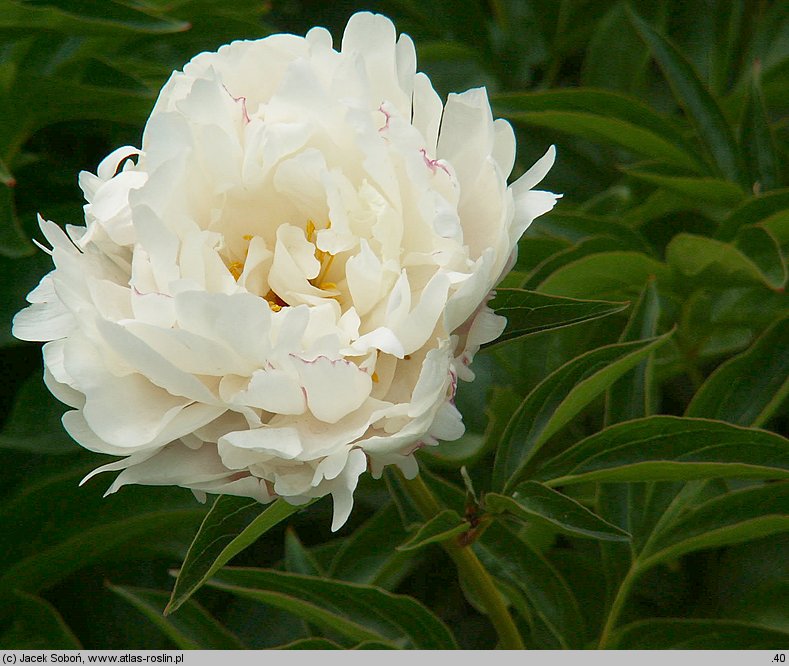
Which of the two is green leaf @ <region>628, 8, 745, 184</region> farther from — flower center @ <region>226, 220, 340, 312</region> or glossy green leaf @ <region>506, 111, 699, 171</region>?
flower center @ <region>226, 220, 340, 312</region>

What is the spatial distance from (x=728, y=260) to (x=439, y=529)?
1.17ft

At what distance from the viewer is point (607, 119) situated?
0.84m

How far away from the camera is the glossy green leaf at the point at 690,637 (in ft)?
2.29

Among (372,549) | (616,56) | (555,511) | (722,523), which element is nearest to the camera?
(555,511)

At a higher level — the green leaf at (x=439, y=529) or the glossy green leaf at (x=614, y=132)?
the glossy green leaf at (x=614, y=132)

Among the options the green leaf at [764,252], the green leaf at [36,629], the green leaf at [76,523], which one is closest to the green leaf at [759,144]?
the green leaf at [764,252]

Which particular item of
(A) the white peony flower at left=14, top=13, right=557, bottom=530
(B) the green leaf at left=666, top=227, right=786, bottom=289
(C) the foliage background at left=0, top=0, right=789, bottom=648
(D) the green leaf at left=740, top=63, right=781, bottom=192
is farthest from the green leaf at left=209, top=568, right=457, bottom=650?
(D) the green leaf at left=740, top=63, right=781, bottom=192

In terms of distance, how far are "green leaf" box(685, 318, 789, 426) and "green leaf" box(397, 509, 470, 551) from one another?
259mm

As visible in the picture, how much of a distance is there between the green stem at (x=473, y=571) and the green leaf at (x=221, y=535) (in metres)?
0.10

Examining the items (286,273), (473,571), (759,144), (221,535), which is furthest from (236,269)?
(759,144)

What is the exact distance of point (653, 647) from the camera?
0.71 metres

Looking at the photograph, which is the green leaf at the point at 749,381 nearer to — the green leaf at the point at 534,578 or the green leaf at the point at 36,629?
the green leaf at the point at 534,578

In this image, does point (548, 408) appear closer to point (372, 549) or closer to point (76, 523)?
point (372, 549)
